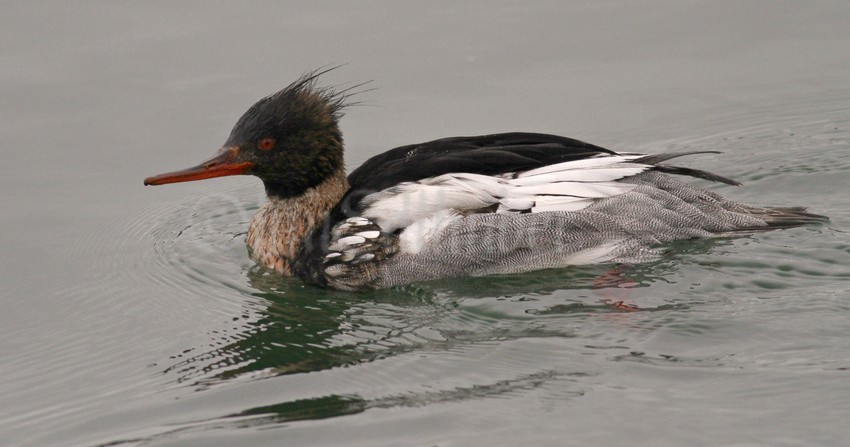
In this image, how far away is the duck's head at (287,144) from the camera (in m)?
9.21

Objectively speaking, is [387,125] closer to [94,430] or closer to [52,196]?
[52,196]

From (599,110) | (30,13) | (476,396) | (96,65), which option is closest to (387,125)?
(599,110)

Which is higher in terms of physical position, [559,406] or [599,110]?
[599,110]

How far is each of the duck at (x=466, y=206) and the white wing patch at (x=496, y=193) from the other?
0.03 ft

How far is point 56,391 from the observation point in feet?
25.6

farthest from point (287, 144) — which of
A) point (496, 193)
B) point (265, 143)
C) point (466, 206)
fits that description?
point (496, 193)

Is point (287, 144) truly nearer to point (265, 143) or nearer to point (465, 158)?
point (265, 143)

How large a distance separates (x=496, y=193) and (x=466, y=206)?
26cm

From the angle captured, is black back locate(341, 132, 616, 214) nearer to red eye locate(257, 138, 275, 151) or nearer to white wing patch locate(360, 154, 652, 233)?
white wing patch locate(360, 154, 652, 233)

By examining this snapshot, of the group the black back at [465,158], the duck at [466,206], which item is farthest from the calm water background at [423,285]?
the black back at [465,158]

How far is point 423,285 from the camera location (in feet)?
29.1

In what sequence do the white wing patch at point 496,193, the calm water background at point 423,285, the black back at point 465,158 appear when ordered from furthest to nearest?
1. the black back at point 465,158
2. the white wing patch at point 496,193
3. the calm water background at point 423,285

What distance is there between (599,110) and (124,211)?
193 inches

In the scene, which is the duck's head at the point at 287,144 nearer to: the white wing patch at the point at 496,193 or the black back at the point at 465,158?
the black back at the point at 465,158
